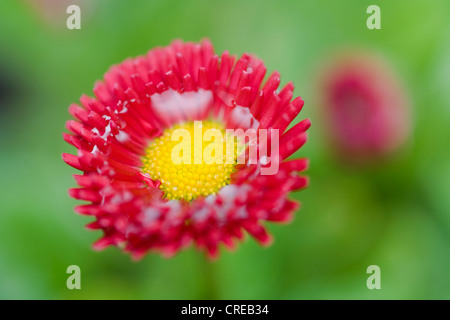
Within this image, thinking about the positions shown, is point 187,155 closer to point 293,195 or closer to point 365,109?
point 293,195

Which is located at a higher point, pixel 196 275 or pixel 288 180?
pixel 288 180

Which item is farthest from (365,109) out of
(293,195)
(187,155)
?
(187,155)

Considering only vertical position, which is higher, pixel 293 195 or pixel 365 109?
pixel 365 109

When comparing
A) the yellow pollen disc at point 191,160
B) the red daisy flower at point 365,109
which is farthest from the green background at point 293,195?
the yellow pollen disc at point 191,160

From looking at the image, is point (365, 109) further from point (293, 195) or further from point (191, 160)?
point (191, 160)

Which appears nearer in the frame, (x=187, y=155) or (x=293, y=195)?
(x=187, y=155)

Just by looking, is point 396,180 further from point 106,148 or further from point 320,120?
point 106,148
